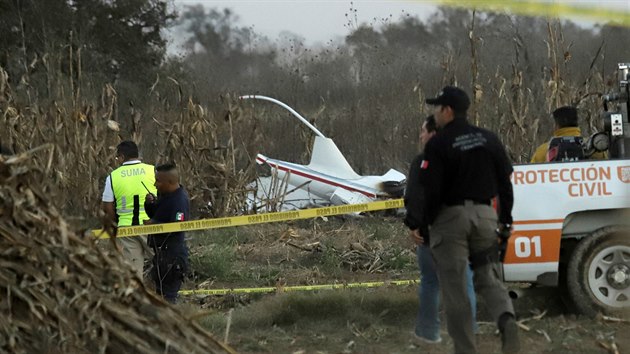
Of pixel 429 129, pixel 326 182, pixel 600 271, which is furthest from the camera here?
pixel 326 182

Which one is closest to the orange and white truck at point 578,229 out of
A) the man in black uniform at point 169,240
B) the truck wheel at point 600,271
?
the truck wheel at point 600,271

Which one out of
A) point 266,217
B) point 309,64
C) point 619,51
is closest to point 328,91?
point 309,64

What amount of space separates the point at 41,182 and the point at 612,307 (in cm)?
478

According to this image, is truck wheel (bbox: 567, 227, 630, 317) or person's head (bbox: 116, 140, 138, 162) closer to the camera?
truck wheel (bbox: 567, 227, 630, 317)

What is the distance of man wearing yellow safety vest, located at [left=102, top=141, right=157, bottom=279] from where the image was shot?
11.3m

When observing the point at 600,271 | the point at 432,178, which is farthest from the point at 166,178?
the point at 600,271

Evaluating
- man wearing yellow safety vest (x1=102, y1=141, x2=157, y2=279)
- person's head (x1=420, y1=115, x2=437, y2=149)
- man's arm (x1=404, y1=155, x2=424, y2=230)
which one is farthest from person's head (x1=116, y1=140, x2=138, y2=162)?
man's arm (x1=404, y1=155, x2=424, y2=230)

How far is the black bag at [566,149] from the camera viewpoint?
10.1m

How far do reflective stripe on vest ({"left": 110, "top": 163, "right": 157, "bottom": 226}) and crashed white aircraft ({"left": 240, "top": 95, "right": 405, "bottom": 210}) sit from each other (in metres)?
6.66

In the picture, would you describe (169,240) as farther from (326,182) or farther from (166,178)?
(326,182)

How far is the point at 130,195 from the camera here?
37.4 ft

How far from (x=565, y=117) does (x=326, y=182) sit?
8952 mm

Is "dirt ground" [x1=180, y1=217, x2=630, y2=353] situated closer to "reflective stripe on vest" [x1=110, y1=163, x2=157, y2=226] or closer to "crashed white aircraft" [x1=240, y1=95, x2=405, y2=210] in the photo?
"reflective stripe on vest" [x1=110, y1=163, x2=157, y2=226]

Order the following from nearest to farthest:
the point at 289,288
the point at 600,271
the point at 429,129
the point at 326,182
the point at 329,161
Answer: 1. the point at 429,129
2. the point at 600,271
3. the point at 289,288
4. the point at 326,182
5. the point at 329,161
